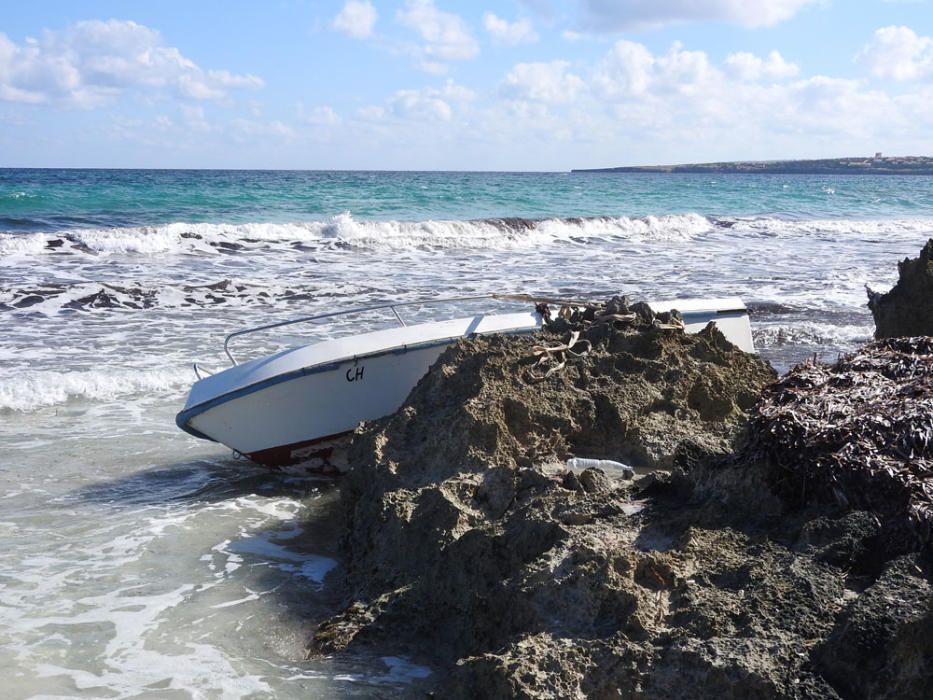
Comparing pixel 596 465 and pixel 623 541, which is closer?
pixel 623 541

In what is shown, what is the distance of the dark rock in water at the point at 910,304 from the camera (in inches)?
247

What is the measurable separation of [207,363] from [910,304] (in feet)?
19.4

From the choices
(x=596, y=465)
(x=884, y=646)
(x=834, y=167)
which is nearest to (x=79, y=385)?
(x=596, y=465)

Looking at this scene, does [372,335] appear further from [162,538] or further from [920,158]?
[920,158]

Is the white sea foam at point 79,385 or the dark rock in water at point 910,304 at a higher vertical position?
the dark rock in water at point 910,304

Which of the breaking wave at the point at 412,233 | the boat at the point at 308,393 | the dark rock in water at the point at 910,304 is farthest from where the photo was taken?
the breaking wave at the point at 412,233

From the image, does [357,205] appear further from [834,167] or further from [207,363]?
[834,167]

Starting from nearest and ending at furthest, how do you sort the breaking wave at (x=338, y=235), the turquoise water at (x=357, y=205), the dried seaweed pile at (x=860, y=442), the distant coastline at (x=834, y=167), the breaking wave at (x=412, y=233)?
the dried seaweed pile at (x=860, y=442) < the breaking wave at (x=338, y=235) < the breaking wave at (x=412, y=233) < the turquoise water at (x=357, y=205) < the distant coastline at (x=834, y=167)

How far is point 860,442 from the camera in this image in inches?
120

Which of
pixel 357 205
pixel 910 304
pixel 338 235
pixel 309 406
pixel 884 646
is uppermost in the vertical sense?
pixel 357 205

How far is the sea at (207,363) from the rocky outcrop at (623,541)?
0.40 meters

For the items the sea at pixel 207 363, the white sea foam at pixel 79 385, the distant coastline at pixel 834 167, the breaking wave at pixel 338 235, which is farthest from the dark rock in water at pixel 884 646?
the distant coastline at pixel 834 167

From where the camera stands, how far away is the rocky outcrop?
8.14 ft

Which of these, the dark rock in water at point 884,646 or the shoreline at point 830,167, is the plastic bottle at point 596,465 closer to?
the dark rock in water at point 884,646
